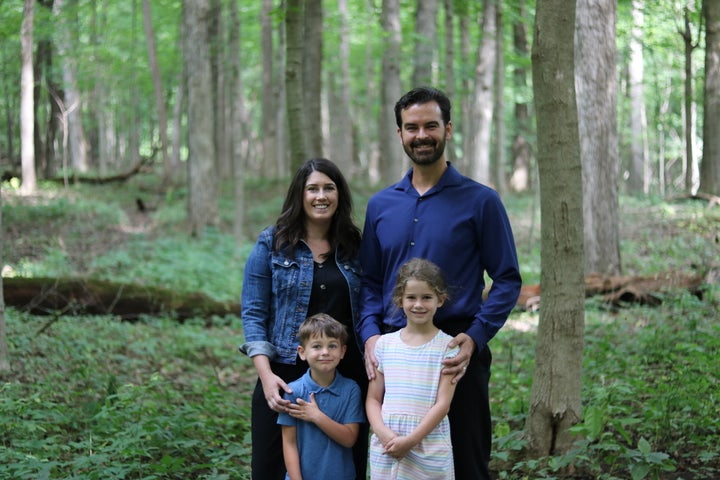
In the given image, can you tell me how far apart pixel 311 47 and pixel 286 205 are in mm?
11897

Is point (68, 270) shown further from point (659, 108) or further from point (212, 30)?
point (659, 108)

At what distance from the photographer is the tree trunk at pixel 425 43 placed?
1590 cm

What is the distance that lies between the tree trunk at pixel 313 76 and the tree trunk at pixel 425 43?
91.5 inches

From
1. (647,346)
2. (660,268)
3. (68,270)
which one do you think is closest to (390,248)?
(647,346)

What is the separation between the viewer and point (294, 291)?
368 centimetres

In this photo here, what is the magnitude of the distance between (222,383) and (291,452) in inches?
184

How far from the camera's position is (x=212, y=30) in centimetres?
2455

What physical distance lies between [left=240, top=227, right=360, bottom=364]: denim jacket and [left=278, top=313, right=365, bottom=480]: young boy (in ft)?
0.61

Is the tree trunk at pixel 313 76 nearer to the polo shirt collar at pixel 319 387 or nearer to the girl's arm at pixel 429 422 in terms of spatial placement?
the polo shirt collar at pixel 319 387

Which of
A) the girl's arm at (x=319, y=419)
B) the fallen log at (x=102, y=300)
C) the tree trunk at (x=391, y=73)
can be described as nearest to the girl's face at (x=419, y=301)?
the girl's arm at (x=319, y=419)

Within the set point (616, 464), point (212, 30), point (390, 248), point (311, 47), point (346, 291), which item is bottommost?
point (616, 464)

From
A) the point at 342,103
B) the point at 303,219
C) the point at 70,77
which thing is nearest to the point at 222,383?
the point at 303,219

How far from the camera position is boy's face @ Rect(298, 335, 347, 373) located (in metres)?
3.43

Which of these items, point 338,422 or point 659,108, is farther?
point 659,108
